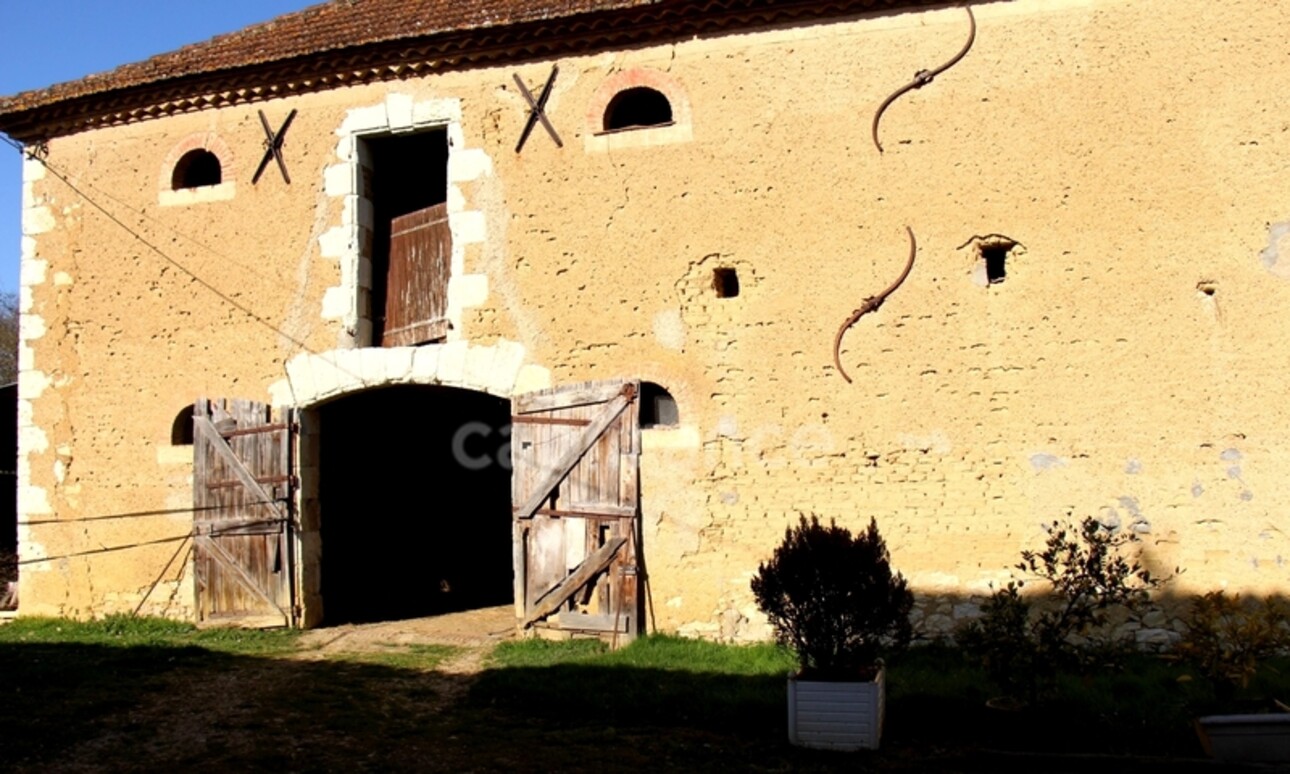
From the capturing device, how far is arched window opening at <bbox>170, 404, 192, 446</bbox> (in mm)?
9500

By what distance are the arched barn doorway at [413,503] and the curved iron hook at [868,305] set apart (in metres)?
3.57

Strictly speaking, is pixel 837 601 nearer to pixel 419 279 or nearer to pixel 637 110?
pixel 637 110

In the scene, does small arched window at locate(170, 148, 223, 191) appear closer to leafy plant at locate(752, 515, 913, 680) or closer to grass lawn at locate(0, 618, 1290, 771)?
grass lawn at locate(0, 618, 1290, 771)

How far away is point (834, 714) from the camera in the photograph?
18.4 ft

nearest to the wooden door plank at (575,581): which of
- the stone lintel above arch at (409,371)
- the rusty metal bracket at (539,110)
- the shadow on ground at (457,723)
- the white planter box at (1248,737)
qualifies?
the shadow on ground at (457,723)

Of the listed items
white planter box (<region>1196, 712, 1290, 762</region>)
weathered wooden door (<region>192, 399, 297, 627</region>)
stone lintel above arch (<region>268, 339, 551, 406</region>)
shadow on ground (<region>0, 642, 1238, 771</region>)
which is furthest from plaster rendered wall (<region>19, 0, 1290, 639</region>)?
white planter box (<region>1196, 712, 1290, 762</region>)

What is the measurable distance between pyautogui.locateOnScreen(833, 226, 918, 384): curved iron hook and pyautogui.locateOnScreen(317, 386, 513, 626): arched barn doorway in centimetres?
357

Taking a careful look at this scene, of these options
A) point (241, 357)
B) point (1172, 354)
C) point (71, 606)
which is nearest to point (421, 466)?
point (241, 357)

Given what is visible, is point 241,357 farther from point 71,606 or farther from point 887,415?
point 887,415

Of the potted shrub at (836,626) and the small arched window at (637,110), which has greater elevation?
the small arched window at (637,110)

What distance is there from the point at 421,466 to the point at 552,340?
12.4 feet

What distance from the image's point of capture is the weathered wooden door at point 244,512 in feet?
30.1

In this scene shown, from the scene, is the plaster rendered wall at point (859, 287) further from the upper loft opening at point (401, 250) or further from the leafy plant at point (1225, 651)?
the leafy plant at point (1225, 651)

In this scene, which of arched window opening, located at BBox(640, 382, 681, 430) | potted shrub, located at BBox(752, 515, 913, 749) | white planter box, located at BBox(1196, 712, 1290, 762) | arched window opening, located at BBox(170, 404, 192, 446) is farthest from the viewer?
arched window opening, located at BBox(170, 404, 192, 446)
